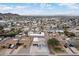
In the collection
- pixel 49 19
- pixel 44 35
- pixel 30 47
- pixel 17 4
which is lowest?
pixel 30 47

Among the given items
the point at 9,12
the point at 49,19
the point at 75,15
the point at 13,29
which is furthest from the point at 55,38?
the point at 9,12

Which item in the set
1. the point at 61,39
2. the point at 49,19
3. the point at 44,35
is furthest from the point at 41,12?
the point at 61,39

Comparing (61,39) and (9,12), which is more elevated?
(9,12)

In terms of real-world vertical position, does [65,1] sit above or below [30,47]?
above

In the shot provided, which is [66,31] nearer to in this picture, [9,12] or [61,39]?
[61,39]

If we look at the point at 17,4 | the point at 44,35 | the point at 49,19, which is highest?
the point at 17,4

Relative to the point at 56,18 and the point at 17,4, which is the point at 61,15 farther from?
the point at 17,4

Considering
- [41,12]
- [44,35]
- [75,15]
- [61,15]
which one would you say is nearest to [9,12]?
[41,12]
